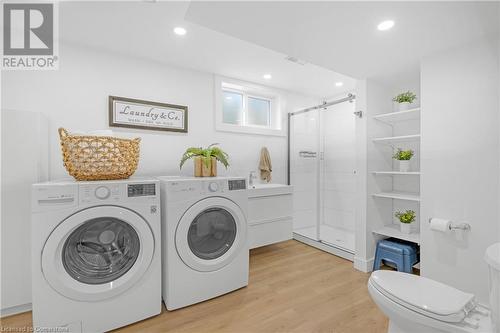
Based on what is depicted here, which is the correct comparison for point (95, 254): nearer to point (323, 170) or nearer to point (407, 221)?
point (407, 221)

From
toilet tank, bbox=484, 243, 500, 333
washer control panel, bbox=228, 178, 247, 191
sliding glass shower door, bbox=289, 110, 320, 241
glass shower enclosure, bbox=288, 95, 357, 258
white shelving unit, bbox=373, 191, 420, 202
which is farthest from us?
sliding glass shower door, bbox=289, 110, 320, 241

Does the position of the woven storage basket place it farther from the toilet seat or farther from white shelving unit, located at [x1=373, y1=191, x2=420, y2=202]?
white shelving unit, located at [x1=373, y1=191, x2=420, y2=202]

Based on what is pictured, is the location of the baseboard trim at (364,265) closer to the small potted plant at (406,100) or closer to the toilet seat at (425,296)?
the toilet seat at (425,296)

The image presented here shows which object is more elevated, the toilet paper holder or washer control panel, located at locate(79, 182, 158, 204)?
washer control panel, located at locate(79, 182, 158, 204)

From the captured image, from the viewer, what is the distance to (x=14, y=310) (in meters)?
1.72

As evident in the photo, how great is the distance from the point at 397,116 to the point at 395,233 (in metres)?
1.20

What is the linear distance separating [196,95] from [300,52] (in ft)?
4.32

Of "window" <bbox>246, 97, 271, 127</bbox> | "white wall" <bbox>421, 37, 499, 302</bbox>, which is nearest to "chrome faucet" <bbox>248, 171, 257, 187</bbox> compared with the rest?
"window" <bbox>246, 97, 271, 127</bbox>

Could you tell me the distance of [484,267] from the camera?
66.6 inches

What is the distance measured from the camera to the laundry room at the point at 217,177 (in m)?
1.42

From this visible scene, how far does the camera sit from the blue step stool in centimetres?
220

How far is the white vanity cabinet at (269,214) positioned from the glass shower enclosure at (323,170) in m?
0.60

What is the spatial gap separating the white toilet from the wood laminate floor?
0.47 meters

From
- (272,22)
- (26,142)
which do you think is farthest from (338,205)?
(26,142)
